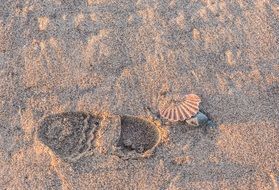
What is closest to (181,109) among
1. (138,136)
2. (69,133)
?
(138,136)

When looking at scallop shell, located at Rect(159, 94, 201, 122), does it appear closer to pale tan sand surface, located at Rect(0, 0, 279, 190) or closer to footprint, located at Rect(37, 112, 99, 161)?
pale tan sand surface, located at Rect(0, 0, 279, 190)

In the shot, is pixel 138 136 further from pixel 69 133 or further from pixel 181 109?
pixel 69 133

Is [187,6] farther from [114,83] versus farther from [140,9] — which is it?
[114,83]

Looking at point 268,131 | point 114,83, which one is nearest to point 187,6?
point 114,83

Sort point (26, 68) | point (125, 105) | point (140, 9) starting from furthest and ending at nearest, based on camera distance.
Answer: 1. point (140, 9)
2. point (26, 68)
3. point (125, 105)

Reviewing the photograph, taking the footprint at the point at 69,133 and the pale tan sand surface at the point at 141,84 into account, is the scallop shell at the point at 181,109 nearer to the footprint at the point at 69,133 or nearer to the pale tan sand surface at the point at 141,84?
the pale tan sand surface at the point at 141,84

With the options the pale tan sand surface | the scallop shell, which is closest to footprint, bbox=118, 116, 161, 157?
the pale tan sand surface
